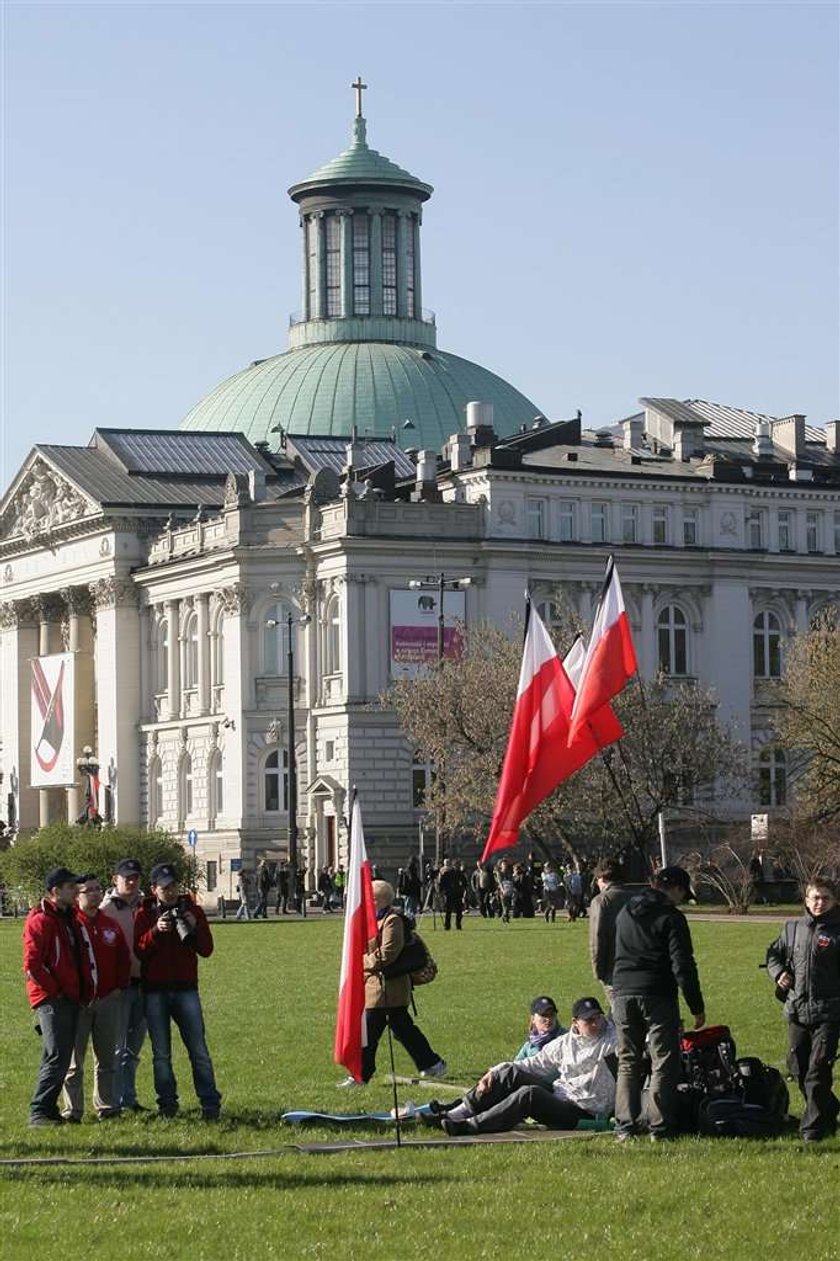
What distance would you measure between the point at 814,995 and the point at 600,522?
80.3 m

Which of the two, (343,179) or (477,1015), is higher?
(343,179)

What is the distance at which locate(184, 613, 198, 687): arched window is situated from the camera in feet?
344

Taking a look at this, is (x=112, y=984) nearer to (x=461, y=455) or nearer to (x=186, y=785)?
(x=461, y=455)

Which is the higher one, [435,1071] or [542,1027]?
[542,1027]

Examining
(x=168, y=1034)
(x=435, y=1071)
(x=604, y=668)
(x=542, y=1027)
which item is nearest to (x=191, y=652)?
(x=604, y=668)

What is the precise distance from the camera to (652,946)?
20.0 metres

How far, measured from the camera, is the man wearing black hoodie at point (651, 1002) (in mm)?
19891


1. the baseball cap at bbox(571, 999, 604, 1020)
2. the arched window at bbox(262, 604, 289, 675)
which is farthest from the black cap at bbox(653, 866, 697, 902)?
the arched window at bbox(262, 604, 289, 675)

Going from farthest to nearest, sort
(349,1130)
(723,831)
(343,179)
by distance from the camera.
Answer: (343,179) < (723,831) < (349,1130)

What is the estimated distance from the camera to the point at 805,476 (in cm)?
10488

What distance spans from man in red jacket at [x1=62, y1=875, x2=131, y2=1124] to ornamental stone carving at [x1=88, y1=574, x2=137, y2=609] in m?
87.0

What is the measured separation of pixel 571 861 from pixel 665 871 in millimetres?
64350

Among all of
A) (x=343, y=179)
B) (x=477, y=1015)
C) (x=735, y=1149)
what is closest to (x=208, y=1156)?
(x=735, y=1149)

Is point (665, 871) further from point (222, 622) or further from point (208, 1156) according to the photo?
point (222, 622)
